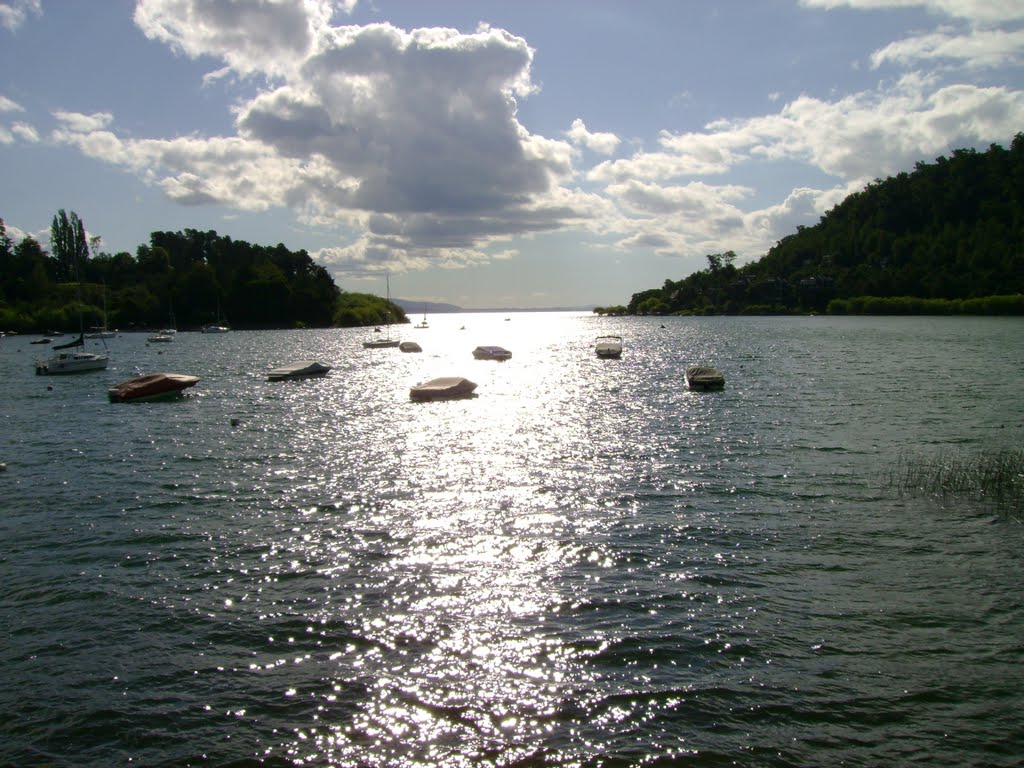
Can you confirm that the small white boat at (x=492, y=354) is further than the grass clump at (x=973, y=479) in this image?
Yes

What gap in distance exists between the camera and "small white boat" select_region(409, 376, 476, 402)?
61.5 metres

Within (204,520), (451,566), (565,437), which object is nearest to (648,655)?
(451,566)

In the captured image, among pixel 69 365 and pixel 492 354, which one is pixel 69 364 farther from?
pixel 492 354

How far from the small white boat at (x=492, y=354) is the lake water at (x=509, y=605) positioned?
79756 millimetres

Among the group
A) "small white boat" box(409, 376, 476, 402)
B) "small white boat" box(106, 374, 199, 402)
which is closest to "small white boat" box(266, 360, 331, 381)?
"small white boat" box(106, 374, 199, 402)

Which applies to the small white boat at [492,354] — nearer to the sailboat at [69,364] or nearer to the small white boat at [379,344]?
Answer: the small white boat at [379,344]

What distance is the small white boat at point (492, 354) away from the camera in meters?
119

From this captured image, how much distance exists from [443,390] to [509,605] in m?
46.2

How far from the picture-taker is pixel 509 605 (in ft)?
53.9

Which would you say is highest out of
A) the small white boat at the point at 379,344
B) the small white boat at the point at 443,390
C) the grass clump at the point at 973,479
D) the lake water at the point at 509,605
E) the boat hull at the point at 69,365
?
the small white boat at the point at 379,344

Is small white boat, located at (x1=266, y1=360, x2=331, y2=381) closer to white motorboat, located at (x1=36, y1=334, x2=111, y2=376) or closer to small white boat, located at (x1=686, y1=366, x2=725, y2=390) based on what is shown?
white motorboat, located at (x1=36, y1=334, x2=111, y2=376)

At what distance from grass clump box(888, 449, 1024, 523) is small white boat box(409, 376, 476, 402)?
3867 centimetres

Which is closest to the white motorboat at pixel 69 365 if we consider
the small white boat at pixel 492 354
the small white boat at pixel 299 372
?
the small white boat at pixel 299 372

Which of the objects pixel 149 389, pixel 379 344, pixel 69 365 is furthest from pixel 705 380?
pixel 379 344
